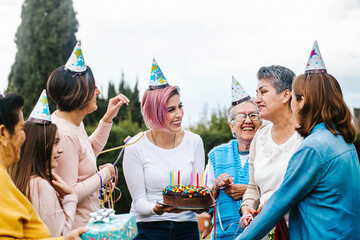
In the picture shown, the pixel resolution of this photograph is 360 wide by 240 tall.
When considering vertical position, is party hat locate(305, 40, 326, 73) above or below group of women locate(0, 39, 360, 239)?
above

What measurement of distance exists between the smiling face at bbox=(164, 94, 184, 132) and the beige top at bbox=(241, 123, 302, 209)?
70 centimetres

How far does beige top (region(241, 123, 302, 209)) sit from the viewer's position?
323 cm

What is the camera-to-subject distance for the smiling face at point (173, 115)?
11.6ft

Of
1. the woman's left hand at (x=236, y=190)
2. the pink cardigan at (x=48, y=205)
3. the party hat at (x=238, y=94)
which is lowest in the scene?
the woman's left hand at (x=236, y=190)

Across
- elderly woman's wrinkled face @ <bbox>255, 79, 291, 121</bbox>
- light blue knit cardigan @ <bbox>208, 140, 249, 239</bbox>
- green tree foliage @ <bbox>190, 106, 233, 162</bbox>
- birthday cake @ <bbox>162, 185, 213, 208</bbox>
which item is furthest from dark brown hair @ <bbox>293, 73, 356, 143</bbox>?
green tree foliage @ <bbox>190, 106, 233, 162</bbox>

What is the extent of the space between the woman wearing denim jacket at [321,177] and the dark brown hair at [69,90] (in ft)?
5.02

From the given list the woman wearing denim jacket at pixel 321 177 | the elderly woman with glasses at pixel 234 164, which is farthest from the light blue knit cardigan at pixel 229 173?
the woman wearing denim jacket at pixel 321 177

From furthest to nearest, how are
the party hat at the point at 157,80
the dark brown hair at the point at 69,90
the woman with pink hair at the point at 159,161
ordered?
the party hat at the point at 157,80 < the woman with pink hair at the point at 159,161 < the dark brown hair at the point at 69,90

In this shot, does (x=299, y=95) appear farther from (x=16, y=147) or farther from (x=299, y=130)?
(x=16, y=147)

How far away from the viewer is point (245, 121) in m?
4.10

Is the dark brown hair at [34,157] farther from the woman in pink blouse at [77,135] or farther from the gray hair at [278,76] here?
the gray hair at [278,76]

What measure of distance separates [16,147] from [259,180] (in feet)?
6.47

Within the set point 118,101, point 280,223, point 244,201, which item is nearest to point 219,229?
point 244,201

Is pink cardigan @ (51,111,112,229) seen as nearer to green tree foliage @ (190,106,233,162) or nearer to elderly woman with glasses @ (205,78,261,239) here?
elderly woman with glasses @ (205,78,261,239)
